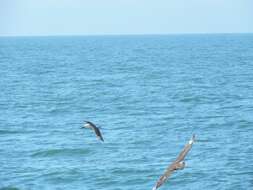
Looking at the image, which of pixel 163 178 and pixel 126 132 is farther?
pixel 126 132

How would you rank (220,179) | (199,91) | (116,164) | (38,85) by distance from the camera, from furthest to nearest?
(38,85), (199,91), (116,164), (220,179)

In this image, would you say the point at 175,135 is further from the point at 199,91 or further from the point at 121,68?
the point at 121,68

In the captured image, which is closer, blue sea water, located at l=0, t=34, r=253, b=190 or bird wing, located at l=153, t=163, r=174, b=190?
bird wing, located at l=153, t=163, r=174, b=190

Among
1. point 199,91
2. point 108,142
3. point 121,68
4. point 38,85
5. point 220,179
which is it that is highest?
point 121,68

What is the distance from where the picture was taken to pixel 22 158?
39.5 m

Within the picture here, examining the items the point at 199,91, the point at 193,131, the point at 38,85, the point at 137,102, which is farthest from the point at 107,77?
the point at 193,131

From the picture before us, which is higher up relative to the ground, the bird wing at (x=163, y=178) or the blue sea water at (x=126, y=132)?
the blue sea water at (x=126, y=132)

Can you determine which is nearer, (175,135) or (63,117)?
(175,135)

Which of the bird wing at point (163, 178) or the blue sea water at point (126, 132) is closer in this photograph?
the bird wing at point (163, 178)

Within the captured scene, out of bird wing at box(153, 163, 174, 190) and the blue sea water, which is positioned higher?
the blue sea water

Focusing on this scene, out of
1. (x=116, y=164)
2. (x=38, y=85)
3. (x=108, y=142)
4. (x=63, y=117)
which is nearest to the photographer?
(x=116, y=164)

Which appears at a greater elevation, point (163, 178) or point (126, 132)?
point (126, 132)

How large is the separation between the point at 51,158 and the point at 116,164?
14.0 ft

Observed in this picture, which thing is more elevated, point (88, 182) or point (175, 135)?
point (175, 135)
